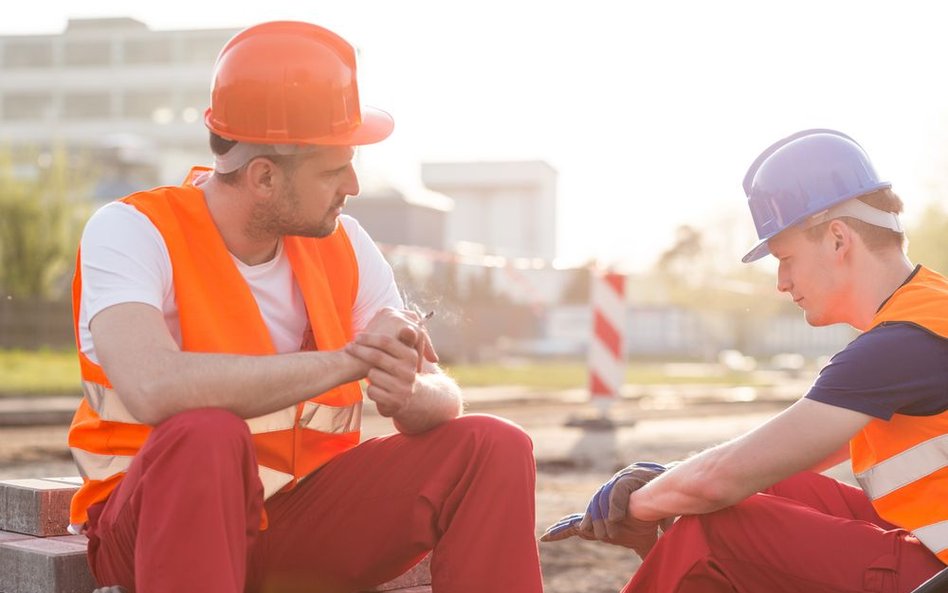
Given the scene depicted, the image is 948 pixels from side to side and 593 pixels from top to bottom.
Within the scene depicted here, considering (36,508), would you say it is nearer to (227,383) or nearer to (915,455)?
(227,383)

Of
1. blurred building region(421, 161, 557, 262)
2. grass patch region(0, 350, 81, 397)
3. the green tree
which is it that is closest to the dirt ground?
grass patch region(0, 350, 81, 397)

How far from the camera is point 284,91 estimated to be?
3.01 metres

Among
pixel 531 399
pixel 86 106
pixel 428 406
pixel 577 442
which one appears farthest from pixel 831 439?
pixel 86 106

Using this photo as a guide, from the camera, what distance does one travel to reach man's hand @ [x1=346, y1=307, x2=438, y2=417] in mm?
2867

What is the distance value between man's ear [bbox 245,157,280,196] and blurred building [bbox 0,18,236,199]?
84.2 m

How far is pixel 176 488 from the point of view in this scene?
254 centimetres

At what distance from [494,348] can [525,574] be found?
3481 cm

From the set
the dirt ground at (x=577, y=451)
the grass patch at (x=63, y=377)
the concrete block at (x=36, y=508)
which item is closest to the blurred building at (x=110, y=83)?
the grass patch at (x=63, y=377)

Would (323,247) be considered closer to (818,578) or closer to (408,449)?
(408,449)

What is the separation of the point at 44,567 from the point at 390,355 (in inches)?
35.9

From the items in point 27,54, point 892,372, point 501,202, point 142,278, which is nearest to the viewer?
point 892,372

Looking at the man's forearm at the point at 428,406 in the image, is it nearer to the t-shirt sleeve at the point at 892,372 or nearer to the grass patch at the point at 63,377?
the t-shirt sleeve at the point at 892,372

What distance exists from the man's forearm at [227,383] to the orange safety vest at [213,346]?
189 millimetres

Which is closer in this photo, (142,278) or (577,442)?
(142,278)
